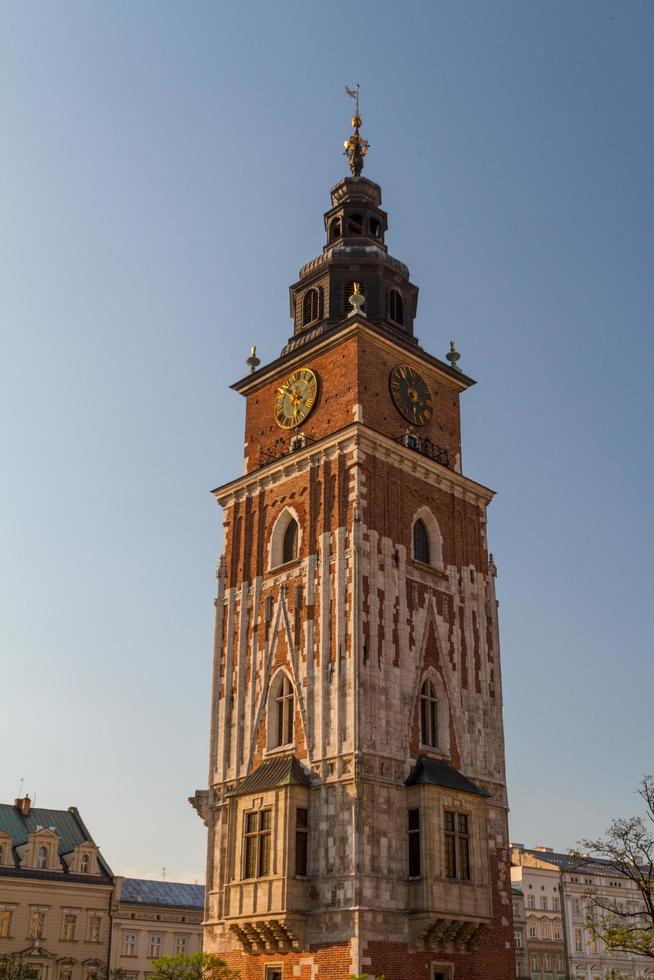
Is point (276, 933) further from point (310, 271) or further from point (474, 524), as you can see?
point (310, 271)

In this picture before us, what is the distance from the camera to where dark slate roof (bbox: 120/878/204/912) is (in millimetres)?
70500

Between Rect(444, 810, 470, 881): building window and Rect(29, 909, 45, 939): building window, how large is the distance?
35.2 m

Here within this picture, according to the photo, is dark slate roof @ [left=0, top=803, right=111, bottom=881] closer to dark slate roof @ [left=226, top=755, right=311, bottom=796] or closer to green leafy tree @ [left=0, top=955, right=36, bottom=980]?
green leafy tree @ [left=0, top=955, right=36, bottom=980]

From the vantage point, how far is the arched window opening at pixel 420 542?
136 feet

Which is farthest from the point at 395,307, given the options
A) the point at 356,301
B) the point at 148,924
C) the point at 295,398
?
the point at 148,924

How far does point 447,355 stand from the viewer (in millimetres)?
47281

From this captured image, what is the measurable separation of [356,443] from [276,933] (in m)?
16.8

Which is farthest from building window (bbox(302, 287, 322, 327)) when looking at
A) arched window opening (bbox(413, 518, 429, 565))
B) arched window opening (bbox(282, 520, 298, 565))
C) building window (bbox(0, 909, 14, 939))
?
building window (bbox(0, 909, 14, 939))

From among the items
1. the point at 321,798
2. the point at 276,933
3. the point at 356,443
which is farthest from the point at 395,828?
the point at 356,443

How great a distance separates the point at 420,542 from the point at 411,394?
6137 millimetres

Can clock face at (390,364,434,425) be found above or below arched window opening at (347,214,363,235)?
below

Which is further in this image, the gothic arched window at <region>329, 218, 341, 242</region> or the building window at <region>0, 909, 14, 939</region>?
the building window at <region>0, 909, 14, 939</region>

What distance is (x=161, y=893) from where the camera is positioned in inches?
2862

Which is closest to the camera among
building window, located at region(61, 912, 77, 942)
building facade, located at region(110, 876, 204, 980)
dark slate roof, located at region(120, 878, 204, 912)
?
building window, located at region(61, 912, 77, 942)
